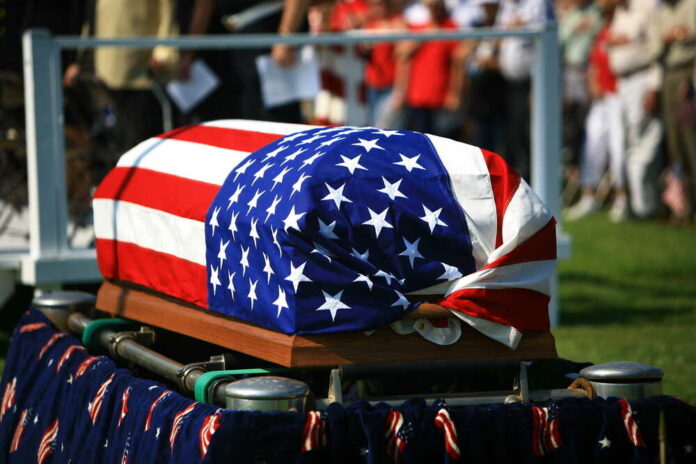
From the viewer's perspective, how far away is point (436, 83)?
11734 mm

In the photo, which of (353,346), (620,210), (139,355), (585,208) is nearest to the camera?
(353,346)

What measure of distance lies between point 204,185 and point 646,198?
1072cm

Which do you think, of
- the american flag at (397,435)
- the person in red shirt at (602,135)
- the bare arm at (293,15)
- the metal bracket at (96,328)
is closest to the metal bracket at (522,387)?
the american flag at (397,435)

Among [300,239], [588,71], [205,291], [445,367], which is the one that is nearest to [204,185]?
[205,291]

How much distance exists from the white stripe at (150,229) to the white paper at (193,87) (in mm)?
3116

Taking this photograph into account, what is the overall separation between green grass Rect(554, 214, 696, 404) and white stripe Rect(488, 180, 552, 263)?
2.46 metres

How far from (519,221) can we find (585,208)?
1197cm

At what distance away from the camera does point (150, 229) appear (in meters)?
3.82

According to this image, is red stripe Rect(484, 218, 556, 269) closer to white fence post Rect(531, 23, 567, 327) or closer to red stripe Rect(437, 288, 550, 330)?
red stripe Rect(437, 288, 550, 330)

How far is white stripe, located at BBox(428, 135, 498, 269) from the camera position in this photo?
3123 mm

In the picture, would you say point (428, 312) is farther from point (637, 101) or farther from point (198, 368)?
point (637, 101)

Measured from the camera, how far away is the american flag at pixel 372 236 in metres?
3.00

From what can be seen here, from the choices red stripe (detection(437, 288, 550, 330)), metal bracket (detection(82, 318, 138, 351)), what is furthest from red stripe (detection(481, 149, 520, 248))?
metal bracket (detection(82, 318, 138, 351))

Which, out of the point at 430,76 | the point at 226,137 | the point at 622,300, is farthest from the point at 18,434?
the point at 430,76
